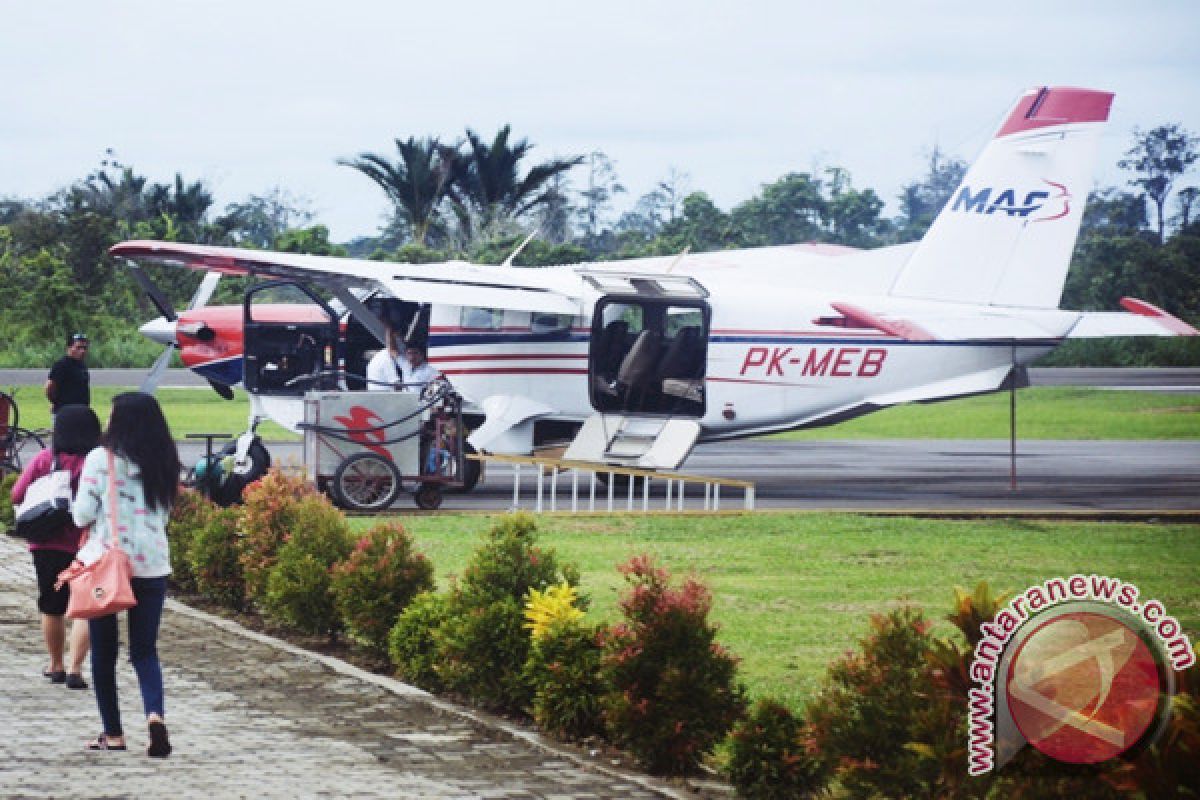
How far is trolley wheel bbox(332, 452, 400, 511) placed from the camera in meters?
20.0

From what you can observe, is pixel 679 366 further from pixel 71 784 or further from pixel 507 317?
pixel 71 784

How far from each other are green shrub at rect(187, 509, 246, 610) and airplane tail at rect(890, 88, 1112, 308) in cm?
1195

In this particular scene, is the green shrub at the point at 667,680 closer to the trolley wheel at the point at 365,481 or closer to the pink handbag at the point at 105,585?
the pink handbag at the point at 105,585

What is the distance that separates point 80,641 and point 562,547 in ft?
22.0

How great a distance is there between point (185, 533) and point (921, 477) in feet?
42.5

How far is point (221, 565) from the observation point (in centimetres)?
1391

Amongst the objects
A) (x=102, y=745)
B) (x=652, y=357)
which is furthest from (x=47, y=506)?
(x=652, y=357)

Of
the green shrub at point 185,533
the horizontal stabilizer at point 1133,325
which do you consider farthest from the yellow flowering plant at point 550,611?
the horizontal stabilizer at point 1133,325

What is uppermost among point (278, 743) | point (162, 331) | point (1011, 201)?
point (1011, 201)

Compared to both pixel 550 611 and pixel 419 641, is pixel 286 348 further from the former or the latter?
pixel 550 611

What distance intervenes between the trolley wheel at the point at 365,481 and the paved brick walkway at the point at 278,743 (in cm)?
791

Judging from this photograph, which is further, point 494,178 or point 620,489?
point 494,178

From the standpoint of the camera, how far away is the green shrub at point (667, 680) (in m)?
8.77

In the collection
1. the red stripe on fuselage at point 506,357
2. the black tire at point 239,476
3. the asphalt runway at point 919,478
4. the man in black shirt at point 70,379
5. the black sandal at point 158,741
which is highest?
the red stripe on fuselage at point 506,357
